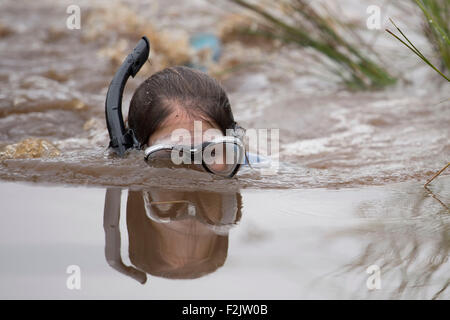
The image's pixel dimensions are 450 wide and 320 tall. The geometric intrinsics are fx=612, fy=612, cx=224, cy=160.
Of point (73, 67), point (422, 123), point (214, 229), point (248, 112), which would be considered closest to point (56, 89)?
point (73, 67)

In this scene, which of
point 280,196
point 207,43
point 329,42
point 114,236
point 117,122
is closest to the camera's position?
point 114,236

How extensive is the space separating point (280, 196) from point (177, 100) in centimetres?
61

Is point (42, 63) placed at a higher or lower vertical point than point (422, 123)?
higher

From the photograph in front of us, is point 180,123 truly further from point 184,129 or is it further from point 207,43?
point 207,43

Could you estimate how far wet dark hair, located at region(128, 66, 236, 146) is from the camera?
8.63 ft

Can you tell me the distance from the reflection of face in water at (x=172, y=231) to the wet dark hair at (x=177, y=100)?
37cm

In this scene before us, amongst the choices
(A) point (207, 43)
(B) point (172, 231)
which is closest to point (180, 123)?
(B) point (172, 231)

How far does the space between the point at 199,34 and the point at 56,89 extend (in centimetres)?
251

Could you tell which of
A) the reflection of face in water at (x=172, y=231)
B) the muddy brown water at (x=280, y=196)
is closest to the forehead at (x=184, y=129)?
the muddy brown water at (x=280, y=196)

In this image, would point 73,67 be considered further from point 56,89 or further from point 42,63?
point 56,89

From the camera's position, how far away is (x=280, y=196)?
2.45 m

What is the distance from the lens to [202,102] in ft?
8.69

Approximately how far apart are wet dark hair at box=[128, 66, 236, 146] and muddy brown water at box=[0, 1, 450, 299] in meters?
0.18

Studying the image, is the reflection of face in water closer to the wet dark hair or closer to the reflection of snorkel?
the reflection of snorkel
